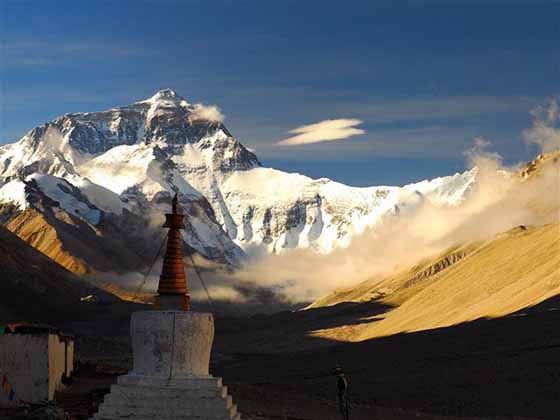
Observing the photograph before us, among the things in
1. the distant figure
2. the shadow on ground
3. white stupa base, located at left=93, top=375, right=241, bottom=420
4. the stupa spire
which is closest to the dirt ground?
the shadow on ground

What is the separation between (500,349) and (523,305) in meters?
23.5

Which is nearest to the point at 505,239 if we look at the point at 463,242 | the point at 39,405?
the point at 463,242

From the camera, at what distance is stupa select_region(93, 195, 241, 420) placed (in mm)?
20828

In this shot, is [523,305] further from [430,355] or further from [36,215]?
[36,215]

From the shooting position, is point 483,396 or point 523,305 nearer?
point 483,396

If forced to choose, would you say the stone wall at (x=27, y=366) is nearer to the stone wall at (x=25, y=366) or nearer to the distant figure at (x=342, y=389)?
the stone wall at (x=25, y=366)

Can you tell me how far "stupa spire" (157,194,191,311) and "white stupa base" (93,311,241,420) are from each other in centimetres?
59

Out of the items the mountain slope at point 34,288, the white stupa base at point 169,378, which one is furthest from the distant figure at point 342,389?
the mountain slope at point 34,288

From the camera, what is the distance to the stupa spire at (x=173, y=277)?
2194cm

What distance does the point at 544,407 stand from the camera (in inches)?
1435

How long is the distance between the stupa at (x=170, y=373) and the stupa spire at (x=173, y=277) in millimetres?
22

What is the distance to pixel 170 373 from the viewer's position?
21234 millimetres

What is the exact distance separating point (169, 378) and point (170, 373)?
116mm

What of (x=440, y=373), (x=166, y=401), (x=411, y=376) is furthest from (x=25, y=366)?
(x=440, y=373)
